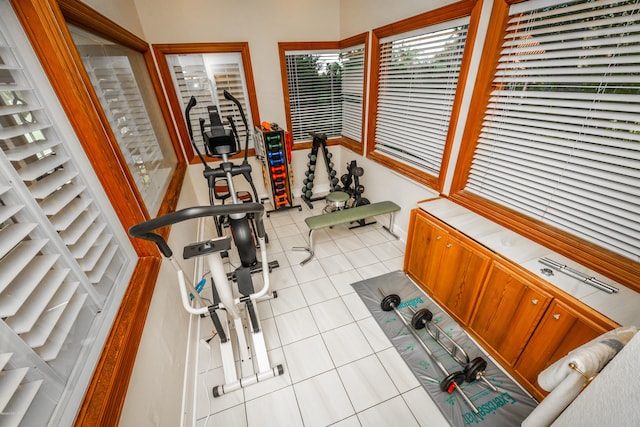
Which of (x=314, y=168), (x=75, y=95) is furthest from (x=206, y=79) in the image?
(x=75, y=95)

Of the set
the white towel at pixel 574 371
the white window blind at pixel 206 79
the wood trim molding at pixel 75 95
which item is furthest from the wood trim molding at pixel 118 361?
the white window blind at pixel 206 79

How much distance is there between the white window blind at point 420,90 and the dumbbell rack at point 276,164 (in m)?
1.48

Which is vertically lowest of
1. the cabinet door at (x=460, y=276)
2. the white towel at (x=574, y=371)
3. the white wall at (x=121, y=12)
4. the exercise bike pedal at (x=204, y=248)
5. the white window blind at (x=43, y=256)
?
the cabinet door at (x=460, y=276)

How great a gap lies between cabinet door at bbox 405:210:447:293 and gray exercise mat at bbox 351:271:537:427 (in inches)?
6.7

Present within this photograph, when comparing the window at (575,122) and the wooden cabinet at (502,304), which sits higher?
the window at (575,122)

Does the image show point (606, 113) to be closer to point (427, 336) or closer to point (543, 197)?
point (543, 197)

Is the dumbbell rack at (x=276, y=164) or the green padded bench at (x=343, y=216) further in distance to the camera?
the dumbbell rack at (x=276, y=164)

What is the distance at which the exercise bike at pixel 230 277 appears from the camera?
1229mm

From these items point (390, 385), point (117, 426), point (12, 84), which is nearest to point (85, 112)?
point (12, 84)

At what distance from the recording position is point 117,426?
96 centimetres

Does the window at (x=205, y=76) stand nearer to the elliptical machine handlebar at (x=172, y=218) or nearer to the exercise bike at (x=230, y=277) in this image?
the exercise bike at (x=230, y=277)

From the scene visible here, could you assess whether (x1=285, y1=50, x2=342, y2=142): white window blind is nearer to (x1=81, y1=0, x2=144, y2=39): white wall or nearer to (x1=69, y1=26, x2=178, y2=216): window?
(x1=81, y1=0, x2=144, y2=39): white wall

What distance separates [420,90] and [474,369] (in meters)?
2.64

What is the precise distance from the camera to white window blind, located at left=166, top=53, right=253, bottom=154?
360 centimetres
